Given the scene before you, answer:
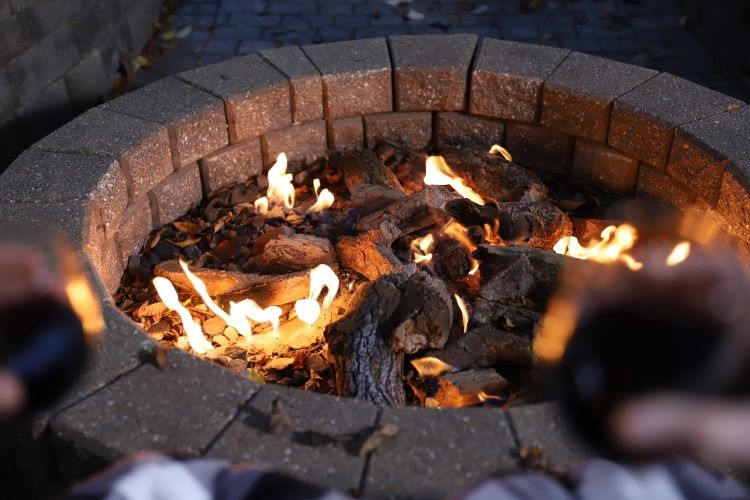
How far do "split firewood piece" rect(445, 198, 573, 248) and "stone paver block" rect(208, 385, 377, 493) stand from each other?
131 cm

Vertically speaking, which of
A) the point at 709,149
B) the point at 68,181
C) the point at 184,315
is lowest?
the point at 184,315

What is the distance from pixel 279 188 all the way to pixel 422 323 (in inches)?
49.9

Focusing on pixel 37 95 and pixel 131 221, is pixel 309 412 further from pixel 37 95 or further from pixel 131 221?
pixel 37 95

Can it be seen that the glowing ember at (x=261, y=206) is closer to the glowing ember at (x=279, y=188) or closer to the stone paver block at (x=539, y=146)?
the glowing ember at (x=279, y=188)

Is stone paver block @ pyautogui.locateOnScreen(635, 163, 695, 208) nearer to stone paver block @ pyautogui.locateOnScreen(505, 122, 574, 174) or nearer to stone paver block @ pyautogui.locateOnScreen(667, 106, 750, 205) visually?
stone paver block @ pyautogui.locateOnScreen(667, 106, 750, 205)

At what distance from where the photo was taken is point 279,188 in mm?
3848

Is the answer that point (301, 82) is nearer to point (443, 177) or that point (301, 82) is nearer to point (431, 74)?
point (431, 74)

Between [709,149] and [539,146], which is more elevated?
[709,149]

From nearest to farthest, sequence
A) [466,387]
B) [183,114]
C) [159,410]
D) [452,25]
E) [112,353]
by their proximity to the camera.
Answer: [159,410], [112,353], [466,387], [183,114], [452,25]

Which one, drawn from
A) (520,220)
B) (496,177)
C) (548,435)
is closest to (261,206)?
(496,177)

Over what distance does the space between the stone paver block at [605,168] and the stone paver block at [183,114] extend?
160 centimetres

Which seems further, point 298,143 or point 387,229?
point 298,143

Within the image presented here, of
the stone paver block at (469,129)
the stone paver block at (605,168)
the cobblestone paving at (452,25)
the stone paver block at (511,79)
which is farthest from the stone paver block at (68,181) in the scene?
the cobblestone paving at (452,25)

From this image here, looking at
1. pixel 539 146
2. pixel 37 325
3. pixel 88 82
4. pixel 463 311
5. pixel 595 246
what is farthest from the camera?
pixel 88 82
